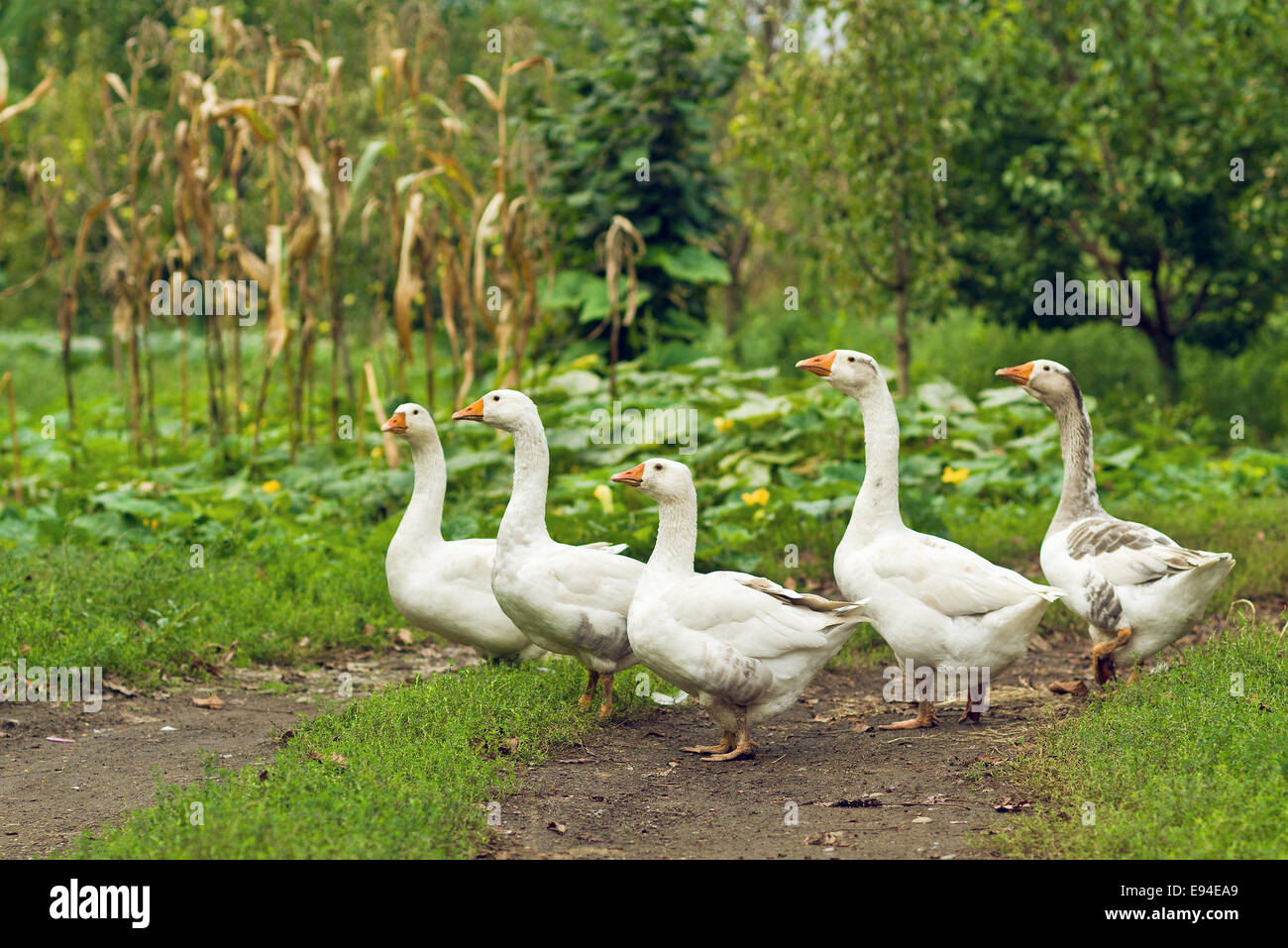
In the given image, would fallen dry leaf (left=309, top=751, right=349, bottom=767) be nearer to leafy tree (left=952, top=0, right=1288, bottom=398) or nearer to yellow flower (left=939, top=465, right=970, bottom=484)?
yellow flower (left=939, top=465, right=970, bottom=484)

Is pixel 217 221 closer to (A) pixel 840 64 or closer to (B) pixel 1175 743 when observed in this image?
(A) pixel 840 64

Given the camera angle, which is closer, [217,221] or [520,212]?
[520,212]

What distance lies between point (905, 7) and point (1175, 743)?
861 cm

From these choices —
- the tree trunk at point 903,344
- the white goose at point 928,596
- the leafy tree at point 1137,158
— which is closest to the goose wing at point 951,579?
the white goose at point 928,596

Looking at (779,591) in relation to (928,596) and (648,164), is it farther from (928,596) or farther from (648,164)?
(648,164)

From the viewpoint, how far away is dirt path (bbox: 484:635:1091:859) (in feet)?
13.4

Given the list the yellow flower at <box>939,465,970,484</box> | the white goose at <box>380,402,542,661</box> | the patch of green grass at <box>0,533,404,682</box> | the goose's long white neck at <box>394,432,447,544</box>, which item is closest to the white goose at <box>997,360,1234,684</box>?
the white goose at <box>380,402,542,661</box>

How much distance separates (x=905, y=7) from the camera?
446 inches

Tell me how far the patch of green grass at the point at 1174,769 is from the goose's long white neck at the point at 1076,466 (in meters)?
0.83

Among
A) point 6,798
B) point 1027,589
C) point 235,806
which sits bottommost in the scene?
point 6,798

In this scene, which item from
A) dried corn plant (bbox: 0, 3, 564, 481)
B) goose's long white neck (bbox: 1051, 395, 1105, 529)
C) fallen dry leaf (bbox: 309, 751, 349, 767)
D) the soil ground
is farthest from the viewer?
dried corn plant (bbox: 0, 3, 564, 481)

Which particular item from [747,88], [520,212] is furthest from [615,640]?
[747,88]

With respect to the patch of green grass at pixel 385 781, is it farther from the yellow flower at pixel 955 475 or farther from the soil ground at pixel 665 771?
the yellow flower at pixel 955 475

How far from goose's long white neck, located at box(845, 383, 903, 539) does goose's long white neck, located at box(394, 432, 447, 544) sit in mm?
1996
